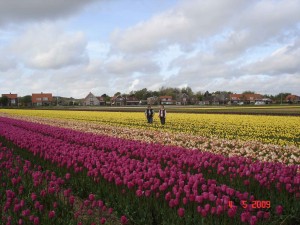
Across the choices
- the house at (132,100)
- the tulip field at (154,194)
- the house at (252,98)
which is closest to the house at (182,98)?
the house at (132,100)

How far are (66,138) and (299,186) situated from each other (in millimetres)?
11244

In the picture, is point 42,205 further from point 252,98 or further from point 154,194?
point 252,98

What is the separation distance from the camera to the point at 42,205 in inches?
215

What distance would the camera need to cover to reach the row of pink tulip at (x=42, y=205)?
16.7 feet

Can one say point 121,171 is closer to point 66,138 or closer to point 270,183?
point 270,183

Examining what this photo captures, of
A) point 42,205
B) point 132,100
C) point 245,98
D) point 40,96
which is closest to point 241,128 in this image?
point 42,205

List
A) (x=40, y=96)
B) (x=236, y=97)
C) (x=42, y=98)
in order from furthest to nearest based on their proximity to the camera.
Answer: (x=236, y=97)
(x=40, y=96)
(x=42, y=98)

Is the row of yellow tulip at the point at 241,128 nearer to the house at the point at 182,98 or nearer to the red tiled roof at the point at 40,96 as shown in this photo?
the red tiled roof at the point at 40,96

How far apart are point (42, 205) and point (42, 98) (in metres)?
163

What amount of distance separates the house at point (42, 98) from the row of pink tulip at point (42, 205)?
156428 mm

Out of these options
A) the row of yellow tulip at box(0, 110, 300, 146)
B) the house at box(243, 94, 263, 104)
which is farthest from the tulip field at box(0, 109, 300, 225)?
the house at box(243, 94, 263, 104)

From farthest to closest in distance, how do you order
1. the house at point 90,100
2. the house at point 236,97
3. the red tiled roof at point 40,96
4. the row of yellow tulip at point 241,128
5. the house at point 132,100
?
the house at point 236,97, the house at point 132,100, the house at point 90,100, the red tiled roof at point 40,96, the row of yellow tulip at point 241,128

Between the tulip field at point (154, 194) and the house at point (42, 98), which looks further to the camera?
the house at point (42, 98)

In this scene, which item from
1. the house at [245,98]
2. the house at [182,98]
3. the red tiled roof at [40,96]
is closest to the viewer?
the red tiled roof at [40,96]
